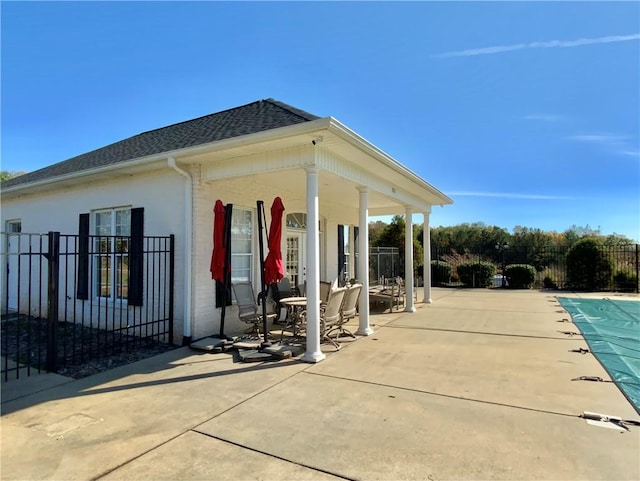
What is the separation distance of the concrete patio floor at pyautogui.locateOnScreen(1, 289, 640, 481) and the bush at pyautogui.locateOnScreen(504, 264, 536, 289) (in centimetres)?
1255

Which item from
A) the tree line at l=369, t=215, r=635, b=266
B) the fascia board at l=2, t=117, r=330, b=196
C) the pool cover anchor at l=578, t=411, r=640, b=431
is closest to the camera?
the pool cover anchor at l=578, t=411, r=640, b=431

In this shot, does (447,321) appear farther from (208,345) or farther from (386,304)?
(208,345)

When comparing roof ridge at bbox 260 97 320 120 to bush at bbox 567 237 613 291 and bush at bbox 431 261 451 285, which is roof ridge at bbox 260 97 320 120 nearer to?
bush at bbox 431 261 451 285

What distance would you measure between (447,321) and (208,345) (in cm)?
558

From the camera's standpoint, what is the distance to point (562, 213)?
36.8 metres

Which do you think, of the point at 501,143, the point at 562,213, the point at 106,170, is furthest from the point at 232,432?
the point at 562,213

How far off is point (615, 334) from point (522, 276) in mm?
10637

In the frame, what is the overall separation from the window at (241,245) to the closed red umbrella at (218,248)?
1.12 metres

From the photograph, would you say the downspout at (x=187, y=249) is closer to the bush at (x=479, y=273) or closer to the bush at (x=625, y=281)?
the bush at (x=479, y=273)

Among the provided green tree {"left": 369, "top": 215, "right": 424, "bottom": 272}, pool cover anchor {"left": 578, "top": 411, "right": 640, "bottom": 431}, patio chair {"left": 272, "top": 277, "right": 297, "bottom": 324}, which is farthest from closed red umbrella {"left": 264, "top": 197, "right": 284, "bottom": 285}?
green tree {"left": 369, "top": 215, "right": 424, "bottom": 272}

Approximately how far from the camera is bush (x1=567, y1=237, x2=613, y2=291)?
15375 millimetres

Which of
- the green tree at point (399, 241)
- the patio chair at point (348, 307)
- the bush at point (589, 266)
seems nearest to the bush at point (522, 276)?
the bush at point (589, 266)

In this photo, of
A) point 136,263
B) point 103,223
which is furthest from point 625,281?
point 103,223

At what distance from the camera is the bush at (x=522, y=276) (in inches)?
666
